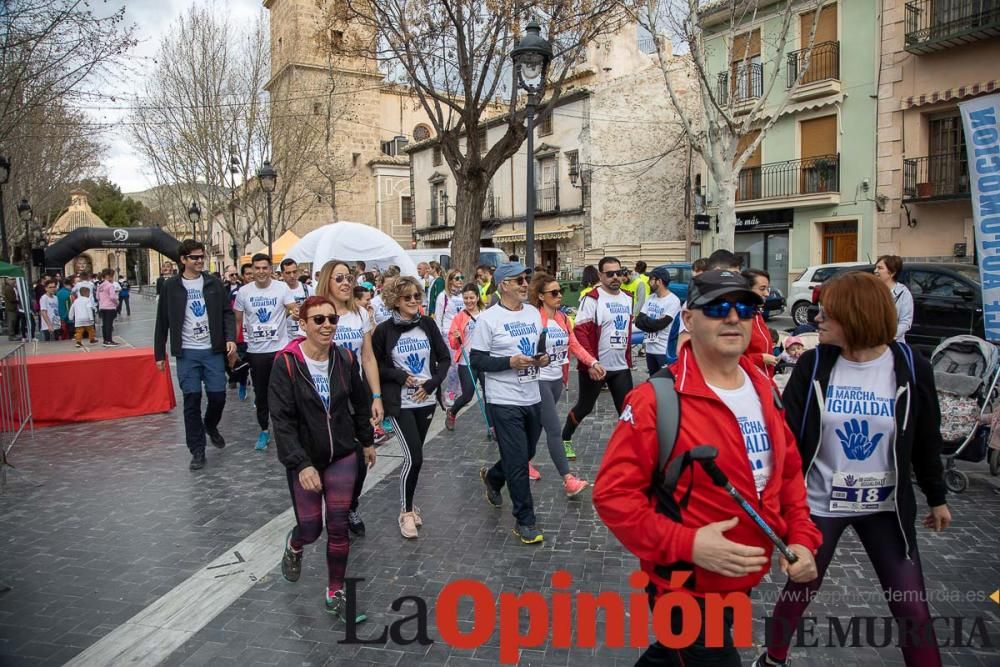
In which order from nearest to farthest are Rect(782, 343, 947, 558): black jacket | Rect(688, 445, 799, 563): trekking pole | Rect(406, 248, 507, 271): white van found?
Rect(688, 445, 799, 563): trekking pole < Rect(782, 343, 947, 558): black jacket < Rect(406, 248, 507, 271): white van

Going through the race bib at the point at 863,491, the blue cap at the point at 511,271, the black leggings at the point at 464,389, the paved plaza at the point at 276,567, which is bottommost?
the paved plaza at the point at 276,567

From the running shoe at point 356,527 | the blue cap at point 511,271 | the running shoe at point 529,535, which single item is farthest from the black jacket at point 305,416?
the blue cap at point 511,271

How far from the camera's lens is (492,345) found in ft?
16.4

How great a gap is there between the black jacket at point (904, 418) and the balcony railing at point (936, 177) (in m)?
19.7

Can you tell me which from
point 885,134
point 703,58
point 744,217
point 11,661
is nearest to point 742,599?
point 11,661

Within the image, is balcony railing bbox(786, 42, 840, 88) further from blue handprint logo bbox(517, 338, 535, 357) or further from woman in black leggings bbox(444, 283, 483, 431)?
blue handprint logo bbox(517, 338, 535, 357)

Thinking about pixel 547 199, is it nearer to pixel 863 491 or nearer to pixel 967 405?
pixel 967 405

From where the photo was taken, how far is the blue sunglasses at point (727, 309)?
2.19 m

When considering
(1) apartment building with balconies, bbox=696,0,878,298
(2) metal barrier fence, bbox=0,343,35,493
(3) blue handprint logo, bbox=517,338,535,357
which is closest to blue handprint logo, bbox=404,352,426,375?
(3) blue handprint logo, bbox=517,338,535,357

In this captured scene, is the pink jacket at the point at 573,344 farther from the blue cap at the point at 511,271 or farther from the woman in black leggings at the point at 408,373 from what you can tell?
the woman in black leggings at the point at 408,373

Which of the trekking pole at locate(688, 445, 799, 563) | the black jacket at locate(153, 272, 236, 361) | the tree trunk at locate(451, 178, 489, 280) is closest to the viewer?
the trekking pole at locate(688, 445, 799, 563)

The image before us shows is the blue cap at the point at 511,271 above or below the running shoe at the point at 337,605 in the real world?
above

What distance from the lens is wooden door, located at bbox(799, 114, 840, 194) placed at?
2239 centimetres

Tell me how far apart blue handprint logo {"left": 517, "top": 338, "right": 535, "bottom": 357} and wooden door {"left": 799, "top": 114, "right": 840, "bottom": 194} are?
2075 cm
